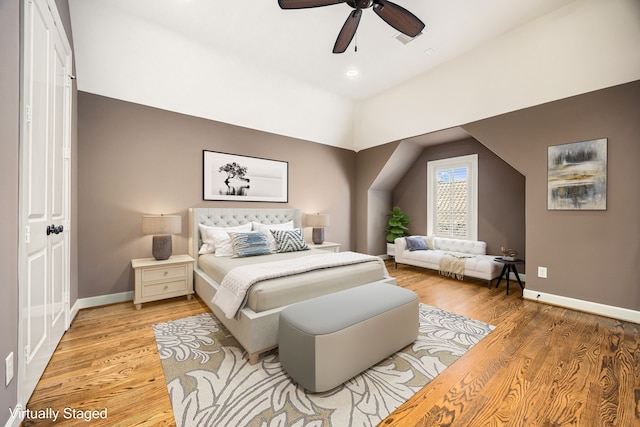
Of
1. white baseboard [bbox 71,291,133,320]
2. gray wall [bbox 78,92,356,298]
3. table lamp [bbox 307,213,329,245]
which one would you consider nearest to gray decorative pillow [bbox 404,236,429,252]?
table lamp [bbox 307,213,329,245]

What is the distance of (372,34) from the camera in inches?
128

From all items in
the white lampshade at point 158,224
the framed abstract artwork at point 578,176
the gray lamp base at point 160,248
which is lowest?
the gray lamp base at point 160,248

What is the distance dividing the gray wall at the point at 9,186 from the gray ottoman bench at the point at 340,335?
1458 millimetres

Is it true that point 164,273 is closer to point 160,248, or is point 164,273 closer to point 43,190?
point 160,248

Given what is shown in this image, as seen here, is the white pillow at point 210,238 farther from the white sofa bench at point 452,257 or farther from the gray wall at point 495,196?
the gray wall at point 495,196

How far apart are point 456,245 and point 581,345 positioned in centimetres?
286

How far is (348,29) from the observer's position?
2541 millimetres

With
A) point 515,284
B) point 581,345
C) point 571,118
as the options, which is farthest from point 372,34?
point 515,284

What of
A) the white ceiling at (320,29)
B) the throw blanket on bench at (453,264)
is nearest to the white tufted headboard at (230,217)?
the white ceiling at (320,29)

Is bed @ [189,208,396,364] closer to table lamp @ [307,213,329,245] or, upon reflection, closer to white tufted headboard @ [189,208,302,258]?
white tufted headboard @ [189,208,302,258]

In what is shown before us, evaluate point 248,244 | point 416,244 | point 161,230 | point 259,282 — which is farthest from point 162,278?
point 416,244

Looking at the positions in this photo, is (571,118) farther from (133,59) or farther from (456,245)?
(133,59)

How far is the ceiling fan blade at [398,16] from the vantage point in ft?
7.43

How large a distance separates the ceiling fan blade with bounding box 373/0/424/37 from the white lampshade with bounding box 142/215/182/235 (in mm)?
3311
